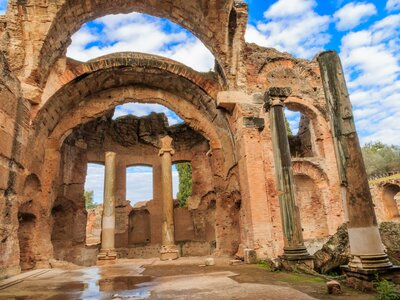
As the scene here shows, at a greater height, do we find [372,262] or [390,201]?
[390,201]

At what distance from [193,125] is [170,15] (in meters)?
3.98

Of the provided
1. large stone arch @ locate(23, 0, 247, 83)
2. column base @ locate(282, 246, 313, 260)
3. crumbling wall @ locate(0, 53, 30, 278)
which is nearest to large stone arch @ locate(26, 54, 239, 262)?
large stone arch @ locate(23, 0, 247, 83)

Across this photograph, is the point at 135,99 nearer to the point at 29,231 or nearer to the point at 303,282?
the point at 29,231

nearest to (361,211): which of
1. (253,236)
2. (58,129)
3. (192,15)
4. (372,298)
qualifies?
(372,298)

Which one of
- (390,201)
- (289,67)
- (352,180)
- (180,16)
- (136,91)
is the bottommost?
(352,180)

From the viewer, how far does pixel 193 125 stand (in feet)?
38.7

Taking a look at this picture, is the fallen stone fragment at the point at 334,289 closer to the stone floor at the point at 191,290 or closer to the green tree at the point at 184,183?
the stone floor at the point at 191,290

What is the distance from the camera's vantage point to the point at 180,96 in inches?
468

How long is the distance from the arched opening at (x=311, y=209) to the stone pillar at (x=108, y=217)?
7362mm

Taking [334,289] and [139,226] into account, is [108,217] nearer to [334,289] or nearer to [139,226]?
[139,226]

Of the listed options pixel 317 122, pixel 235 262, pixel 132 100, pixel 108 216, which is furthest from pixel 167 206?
pixel 317 122

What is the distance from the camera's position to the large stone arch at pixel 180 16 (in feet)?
30.5

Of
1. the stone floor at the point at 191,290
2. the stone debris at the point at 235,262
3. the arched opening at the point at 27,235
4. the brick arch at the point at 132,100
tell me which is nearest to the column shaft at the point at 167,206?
the brick arch at the point at 132,100

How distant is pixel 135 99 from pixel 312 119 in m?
7.20
